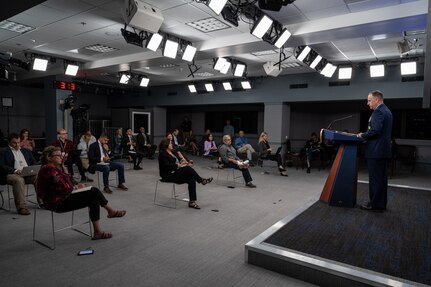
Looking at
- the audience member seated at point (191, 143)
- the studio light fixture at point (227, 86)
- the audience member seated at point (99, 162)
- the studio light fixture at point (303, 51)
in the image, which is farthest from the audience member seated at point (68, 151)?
the audience member seated at point (191, 143)

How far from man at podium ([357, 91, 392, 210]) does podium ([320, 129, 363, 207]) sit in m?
0.23

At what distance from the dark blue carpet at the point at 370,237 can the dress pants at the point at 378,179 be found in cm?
21

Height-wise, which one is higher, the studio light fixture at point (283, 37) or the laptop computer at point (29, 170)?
the studio light fixture at point (283, 37)

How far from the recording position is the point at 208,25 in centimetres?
498

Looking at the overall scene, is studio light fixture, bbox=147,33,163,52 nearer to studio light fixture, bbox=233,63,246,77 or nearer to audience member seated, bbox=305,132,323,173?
studio light fixture, bbox=233,63,246,77

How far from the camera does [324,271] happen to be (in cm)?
234

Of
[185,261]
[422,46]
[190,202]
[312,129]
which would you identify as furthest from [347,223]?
[312,129]

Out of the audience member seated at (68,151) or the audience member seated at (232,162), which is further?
the audience member seated at (232,162)

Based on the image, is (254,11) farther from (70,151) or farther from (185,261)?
(70,151)

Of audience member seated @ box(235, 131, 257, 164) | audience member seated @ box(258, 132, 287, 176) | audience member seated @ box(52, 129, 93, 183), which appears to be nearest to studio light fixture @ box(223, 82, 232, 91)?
audience member seated @ box(235, 131, 257, 164)

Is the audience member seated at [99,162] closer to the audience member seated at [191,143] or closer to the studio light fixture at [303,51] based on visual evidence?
the studio light fixture at [303,51]

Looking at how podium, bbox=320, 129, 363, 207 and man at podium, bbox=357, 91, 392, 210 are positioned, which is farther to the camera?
podium, bbox=320, 129, 363, 207

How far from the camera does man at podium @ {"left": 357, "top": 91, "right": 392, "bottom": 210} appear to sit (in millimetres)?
3561

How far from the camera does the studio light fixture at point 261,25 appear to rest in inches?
169
